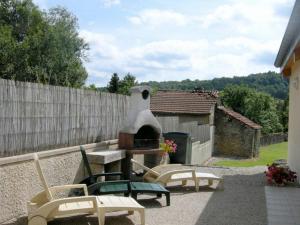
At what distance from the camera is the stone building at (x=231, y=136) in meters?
32.1

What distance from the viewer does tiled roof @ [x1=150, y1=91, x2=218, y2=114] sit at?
29781 millimetres

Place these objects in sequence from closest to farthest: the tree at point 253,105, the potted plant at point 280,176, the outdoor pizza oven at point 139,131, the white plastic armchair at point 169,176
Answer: the white plastic armchair at point 169,176, the outdoor pizza oven at point 139,131, the potted plant at point 280,176, the tree at point 253,105

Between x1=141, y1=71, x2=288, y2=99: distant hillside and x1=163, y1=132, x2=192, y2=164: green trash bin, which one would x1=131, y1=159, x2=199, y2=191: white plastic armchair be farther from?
x1=141, y1=71, x2=288, y2=99: distant hillside

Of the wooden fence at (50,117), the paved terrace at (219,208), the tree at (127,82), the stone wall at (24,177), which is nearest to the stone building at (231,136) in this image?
the tree at (127,82)

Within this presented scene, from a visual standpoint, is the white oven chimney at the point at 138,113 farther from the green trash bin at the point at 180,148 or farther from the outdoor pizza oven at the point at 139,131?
the green trash bin at the point at 180,148

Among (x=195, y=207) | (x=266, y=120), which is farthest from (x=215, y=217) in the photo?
(x=266, y=120)

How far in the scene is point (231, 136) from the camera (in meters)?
32.6

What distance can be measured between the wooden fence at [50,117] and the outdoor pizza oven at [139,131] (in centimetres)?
66

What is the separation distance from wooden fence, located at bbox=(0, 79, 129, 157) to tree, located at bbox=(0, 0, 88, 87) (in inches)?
1208

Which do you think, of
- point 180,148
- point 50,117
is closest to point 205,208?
point 50,117

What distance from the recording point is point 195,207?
27.6 ft

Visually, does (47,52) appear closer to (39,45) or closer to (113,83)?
(39,45)

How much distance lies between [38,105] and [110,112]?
3.68 metres

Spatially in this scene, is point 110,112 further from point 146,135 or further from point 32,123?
point 32,123
